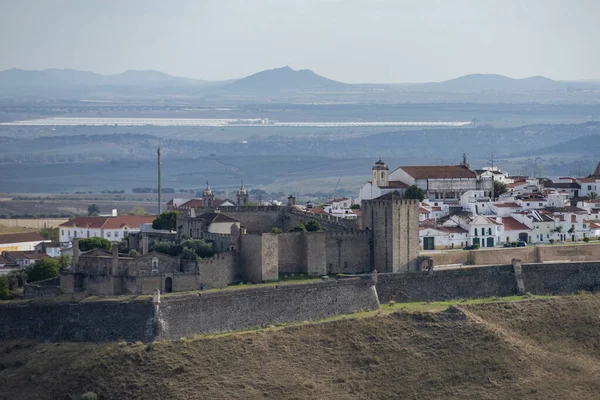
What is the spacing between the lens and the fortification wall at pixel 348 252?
181 ft

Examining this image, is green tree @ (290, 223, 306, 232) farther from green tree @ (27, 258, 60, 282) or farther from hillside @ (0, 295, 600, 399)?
green tree @ (27, 258, 60, 282)

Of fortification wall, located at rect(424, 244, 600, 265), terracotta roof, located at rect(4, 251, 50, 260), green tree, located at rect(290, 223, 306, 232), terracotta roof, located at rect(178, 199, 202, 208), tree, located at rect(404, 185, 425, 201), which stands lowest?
terracotta roof, located at rect(4, 251, 50, 260)

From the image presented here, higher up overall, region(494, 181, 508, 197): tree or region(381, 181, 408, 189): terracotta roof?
region(381, 181, 408, 189): terracotta roof

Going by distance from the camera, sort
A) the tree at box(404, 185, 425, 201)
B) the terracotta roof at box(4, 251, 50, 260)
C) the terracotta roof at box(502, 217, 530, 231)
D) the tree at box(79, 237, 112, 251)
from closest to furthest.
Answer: the tree at box(79, 237, 112, 251)
the terracotta roof at box(502, 217, 530, 231)
the terracotta roof at box(4, 251, 50, 260)
the tree at box(404, 185, 425, 201)

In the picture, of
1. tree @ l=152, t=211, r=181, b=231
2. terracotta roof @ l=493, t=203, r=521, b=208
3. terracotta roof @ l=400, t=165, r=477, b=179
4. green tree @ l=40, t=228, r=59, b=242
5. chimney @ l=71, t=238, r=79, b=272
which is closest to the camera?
chimney @ l=71, t=238, r=79, b=272

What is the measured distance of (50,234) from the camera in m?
74.7

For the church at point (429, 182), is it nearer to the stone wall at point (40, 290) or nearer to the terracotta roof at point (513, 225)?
the terracotta roof at point (513, 225)

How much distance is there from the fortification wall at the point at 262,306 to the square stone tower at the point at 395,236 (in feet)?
8.56

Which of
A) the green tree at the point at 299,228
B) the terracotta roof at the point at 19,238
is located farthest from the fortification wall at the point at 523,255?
the terracotta roof at the point at 19,238

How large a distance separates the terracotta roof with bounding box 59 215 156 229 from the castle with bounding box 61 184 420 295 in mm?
9580

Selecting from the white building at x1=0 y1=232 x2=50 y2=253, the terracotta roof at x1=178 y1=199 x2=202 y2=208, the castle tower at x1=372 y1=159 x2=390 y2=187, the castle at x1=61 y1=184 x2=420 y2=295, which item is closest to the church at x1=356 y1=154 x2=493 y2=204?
the castle tower at x1=372 y1=159 x2=390 y2=187

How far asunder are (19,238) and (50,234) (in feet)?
12.4

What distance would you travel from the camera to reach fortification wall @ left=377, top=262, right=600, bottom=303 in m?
53.8

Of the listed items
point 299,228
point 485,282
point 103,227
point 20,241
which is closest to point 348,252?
point 299,228
